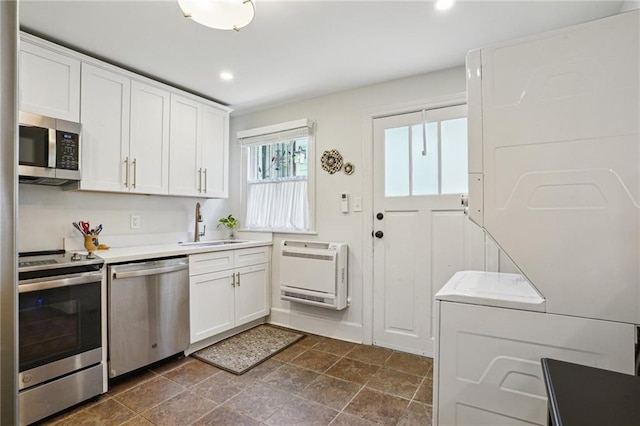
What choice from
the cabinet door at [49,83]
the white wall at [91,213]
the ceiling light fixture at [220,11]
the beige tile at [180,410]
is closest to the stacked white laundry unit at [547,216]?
the ceiling light fixture at [220,11]

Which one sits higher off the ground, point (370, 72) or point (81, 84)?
point (370, 72)

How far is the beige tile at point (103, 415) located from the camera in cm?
180

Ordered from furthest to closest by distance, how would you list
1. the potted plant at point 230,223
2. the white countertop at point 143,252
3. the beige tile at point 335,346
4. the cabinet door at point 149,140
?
the potted plant at point 230,223 → the beige tile at point 335,346 → the cabinet door at point 149,140 → the white countertop at point 143,252

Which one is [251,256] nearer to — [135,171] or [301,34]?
[135,171]

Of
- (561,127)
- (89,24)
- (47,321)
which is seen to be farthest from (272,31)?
(47,321)

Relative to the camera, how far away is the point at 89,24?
2.04m

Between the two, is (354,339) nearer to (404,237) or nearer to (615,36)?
(404,237)

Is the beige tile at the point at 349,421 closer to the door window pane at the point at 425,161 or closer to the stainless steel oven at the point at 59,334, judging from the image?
the stainless steel oven at the point at 59,334

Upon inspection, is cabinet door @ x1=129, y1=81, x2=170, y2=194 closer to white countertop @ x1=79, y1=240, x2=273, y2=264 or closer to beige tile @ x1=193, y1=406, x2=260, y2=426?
white countertop @ x1=79, y1=240, x2=273, y2=264

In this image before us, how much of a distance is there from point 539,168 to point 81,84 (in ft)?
9.55

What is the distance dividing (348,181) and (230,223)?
154cm

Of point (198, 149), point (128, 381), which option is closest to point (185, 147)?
point (198, 149)

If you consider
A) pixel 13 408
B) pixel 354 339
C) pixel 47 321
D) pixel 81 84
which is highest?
pixel 81 84

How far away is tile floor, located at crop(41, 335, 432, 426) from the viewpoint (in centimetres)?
184
